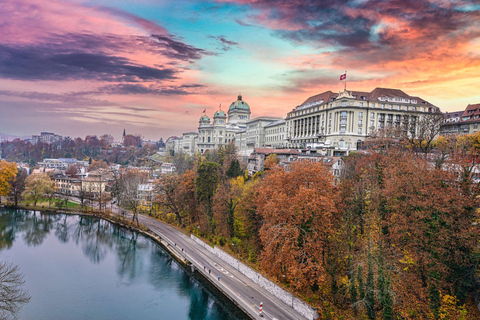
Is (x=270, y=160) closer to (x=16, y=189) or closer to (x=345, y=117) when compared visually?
(x=345, y=117)

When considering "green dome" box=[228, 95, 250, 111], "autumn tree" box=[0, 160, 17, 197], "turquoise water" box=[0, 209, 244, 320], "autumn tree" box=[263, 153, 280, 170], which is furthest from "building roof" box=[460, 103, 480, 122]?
"green dome" box=[228, 95, 250, 111]

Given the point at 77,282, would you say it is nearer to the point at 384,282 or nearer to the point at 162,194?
the point at 162,194

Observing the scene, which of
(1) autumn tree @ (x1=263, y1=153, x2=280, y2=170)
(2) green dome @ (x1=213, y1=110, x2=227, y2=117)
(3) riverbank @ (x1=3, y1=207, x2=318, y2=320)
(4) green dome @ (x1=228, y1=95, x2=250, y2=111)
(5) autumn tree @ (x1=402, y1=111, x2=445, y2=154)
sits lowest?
(3) riverbank @ (x1=3, y1=207, x2=318, y2=320)

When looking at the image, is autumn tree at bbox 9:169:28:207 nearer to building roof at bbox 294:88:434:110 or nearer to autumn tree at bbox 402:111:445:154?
building roof at bbox 294:88:434:110

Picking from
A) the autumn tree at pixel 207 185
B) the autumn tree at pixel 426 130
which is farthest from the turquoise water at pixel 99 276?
the autumn tree at pixel 426 130

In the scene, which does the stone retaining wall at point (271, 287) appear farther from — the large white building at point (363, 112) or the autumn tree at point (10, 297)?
the large white building at point (363, 112)
